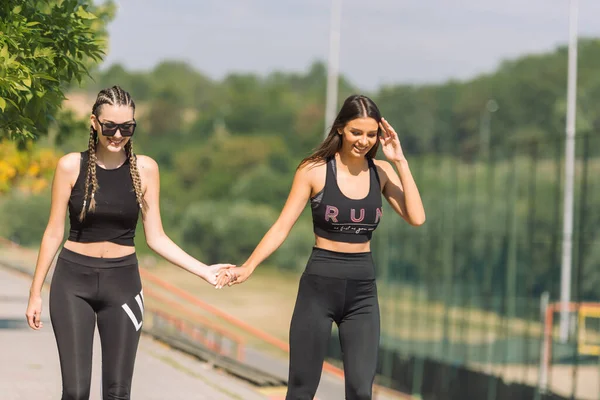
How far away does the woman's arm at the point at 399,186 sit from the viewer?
6.44 meters

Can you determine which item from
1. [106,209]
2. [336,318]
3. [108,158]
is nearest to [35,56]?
[108,158]

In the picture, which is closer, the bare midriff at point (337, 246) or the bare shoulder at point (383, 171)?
the bare midriff at point (337, 246)

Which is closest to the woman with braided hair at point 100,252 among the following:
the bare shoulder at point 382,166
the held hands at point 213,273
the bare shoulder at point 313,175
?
the held hands at point 213,273

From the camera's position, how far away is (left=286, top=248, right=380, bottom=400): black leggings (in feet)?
20.3

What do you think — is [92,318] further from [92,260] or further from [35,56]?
[35,56]

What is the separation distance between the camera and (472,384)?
28828mm

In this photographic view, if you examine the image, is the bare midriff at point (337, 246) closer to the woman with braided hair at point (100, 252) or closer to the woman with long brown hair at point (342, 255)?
the woman with long brown hair at point (342, 255)

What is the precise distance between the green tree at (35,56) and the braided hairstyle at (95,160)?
2.25 ft

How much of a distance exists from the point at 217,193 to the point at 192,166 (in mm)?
5086

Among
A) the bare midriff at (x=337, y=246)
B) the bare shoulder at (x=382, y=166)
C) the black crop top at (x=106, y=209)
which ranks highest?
the bare shoulder at (x=382, y=166)

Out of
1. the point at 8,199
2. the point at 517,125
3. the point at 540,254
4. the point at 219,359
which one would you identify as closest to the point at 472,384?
the point at 219,359

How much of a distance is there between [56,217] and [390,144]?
1766mm

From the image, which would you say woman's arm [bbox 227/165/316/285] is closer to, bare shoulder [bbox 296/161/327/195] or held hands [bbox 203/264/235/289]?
bare shoulder [bbox 296/161/327/195]

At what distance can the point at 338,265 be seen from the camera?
20.4 ft
